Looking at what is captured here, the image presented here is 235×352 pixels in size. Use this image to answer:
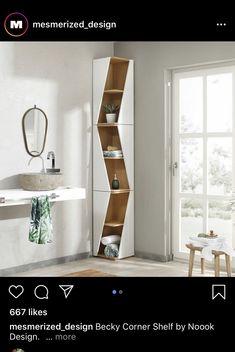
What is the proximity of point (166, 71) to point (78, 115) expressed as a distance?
2.94 ft

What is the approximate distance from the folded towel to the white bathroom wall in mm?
403

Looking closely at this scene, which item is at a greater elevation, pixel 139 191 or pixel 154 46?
pixel 154 46

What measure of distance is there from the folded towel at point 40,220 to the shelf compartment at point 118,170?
115 cm

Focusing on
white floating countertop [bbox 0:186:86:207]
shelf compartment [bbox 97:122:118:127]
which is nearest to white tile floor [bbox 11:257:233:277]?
white floating countertop [bbox 0:186:86:207]

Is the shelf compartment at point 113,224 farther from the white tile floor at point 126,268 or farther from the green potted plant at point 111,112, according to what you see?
the green potted plant at point 111,112

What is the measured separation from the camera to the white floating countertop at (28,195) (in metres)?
3.38

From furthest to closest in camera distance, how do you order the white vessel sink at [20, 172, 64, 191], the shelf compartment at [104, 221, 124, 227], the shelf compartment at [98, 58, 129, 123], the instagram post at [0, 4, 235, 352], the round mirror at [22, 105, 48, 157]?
the shelf compartment at [98, 58, 129, 123], the shelf compartment at [104, 221, 124, 227], the round mirror at [22, 105, 48, 157], the instagram post at [0, 4, 235, 352], the white vessel sink at [20, 172, 64, 191]

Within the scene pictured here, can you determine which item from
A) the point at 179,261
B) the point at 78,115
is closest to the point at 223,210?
the point at 179,261
